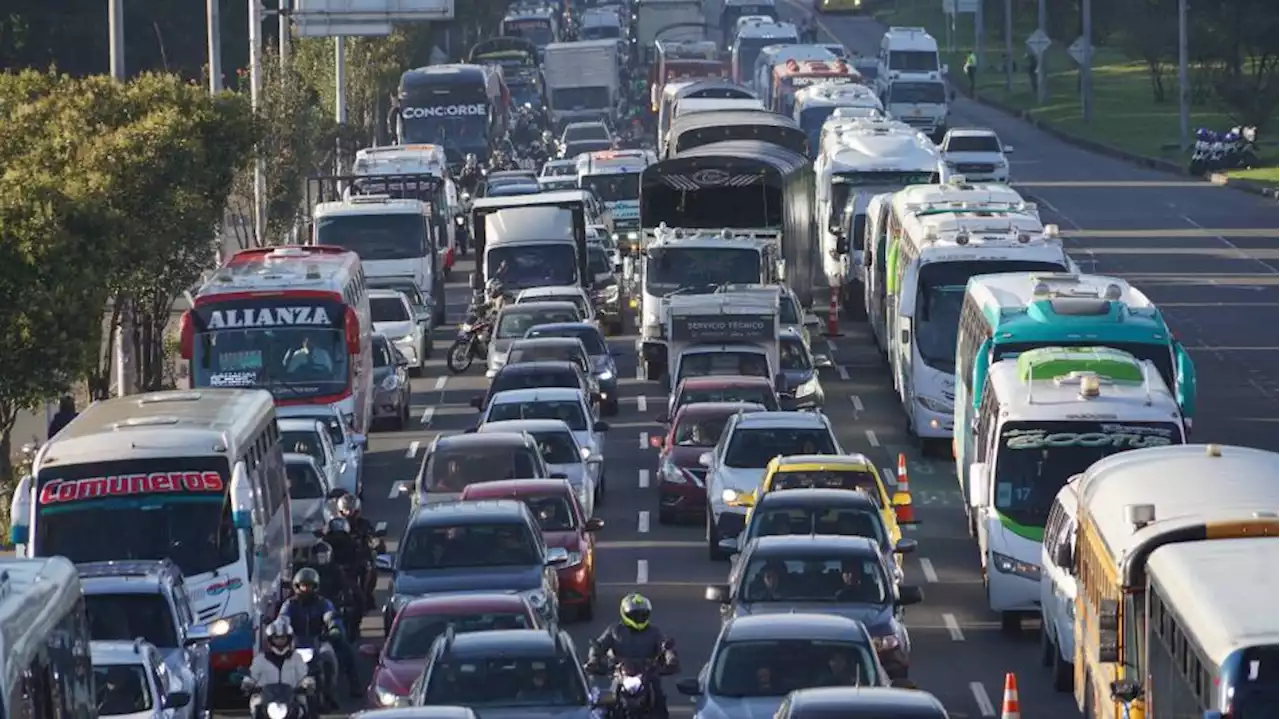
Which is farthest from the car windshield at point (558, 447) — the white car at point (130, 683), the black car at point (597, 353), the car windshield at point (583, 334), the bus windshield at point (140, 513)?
the white car at point (130, 683)

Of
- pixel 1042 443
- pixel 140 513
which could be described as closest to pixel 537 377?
pixel 1042 443

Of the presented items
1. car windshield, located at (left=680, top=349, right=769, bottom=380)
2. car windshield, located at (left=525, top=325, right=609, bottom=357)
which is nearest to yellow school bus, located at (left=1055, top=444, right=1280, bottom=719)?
car windshield, located at (left=680, top=349, right=769, bottom=380)

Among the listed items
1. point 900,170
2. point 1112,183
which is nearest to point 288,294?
point 900,170

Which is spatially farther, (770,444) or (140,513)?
(770,444)

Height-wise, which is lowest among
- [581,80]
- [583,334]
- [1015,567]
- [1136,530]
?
[1015,567]

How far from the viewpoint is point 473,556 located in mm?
28844

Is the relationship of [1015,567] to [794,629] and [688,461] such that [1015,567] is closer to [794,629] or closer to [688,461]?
[794,629]

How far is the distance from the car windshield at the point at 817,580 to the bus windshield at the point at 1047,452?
366 cm

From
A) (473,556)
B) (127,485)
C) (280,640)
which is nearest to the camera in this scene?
(280,640)

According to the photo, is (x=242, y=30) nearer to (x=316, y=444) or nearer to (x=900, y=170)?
(x=900, y=170)

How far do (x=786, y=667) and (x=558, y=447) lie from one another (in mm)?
14124

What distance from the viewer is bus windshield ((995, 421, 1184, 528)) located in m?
30.1

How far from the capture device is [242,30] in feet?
328

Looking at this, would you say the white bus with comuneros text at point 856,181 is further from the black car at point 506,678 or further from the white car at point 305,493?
the black car at point 506,678
